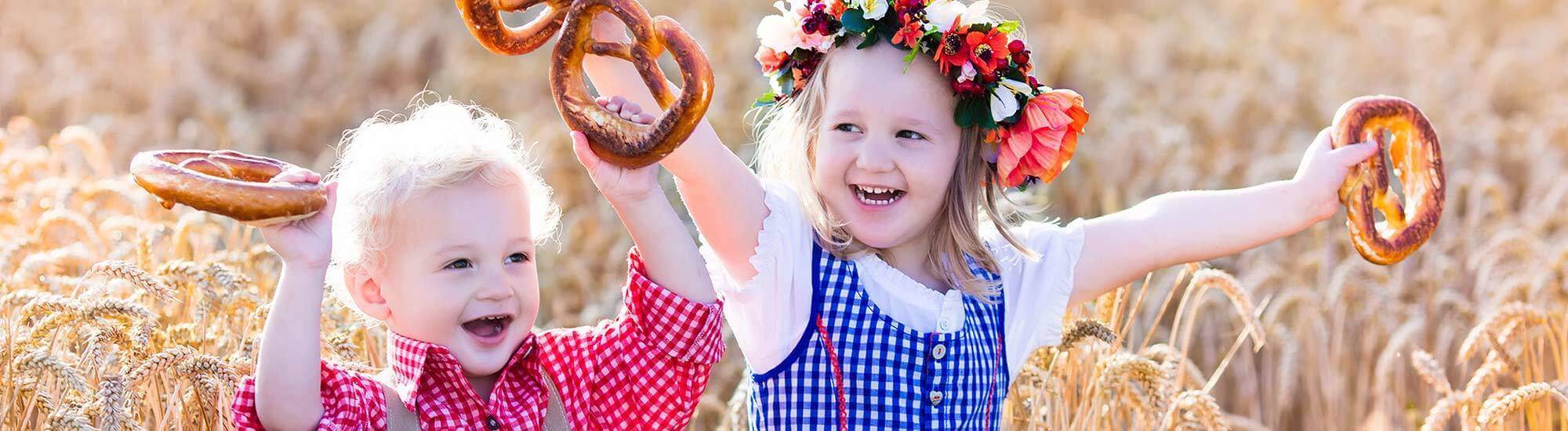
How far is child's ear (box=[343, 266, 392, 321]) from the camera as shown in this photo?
2.33 m

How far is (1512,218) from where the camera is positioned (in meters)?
5.73

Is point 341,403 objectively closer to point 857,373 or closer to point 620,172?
point 620,172

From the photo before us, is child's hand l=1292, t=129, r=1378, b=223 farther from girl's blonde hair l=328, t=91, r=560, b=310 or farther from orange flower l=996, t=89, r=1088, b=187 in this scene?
girl's blonde hair l=328, t=91, r=560, b=310

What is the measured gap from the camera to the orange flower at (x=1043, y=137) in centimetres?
287

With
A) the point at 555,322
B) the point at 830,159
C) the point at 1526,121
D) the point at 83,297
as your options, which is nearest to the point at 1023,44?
the point at 830,159

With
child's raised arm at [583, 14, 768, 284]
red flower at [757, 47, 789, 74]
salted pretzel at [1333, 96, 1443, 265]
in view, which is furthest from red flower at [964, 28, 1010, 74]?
salted pretzel at [1333, 96, 1443, 265]

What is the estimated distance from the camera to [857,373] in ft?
8.93

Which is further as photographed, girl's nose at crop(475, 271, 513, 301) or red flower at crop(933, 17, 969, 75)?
red flower at crop(933, 17, 969, 75)

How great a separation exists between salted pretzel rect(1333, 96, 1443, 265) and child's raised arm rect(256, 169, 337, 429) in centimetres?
201

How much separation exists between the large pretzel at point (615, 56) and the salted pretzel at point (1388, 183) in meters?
1.48

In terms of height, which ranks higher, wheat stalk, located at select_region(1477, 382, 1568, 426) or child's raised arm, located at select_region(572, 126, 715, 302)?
wheat stalk, located at select_region(1477, 382, 1568, 426)

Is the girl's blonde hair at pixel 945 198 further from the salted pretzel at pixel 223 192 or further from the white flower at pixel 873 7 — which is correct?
the salted pretzel at pixel 223 192

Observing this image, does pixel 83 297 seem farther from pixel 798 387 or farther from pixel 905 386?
pixel 905 386

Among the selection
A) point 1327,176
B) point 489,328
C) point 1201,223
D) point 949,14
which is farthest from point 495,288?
point 1327,176
